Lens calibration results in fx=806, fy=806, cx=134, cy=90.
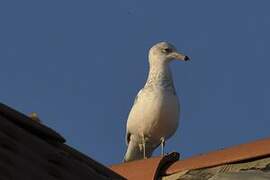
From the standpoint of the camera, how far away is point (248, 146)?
15.4 feet

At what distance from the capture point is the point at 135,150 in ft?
30.3

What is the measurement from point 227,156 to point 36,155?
7.19ft

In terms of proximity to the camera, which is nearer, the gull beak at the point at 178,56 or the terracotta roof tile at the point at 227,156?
the terracotta roof tile at the point at 227,156

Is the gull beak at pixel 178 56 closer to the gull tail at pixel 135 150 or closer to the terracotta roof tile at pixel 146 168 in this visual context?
the gull tail at pixel 135 150

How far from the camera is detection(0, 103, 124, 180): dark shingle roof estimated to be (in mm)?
2400

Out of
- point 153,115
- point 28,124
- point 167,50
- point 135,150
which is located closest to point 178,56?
point 167,50

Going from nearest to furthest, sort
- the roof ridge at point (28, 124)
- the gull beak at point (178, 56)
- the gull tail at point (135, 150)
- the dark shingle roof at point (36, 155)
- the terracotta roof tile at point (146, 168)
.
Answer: the dark shingle roof at point (36, 155) < the roof ridge at point (28, 124) < the terracotta roof tile at point (146, 168) < the gull tail at point (135, 150) < the gull beak at point (178, 56)

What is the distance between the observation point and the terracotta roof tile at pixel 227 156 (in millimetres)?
4574

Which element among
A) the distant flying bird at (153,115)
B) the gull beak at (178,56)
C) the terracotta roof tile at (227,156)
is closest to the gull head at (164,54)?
the gull beak at (178,56)

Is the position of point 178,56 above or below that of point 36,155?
above

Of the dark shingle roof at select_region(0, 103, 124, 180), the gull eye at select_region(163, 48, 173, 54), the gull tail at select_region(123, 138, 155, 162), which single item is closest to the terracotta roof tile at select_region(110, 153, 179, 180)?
the dark shingle roof at select_region(0, 103, 124, 180)

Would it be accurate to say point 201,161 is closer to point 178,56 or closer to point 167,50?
point 178,56

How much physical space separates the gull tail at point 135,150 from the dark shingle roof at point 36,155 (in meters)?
6.14

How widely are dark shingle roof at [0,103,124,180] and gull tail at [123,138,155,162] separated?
20.1ft
